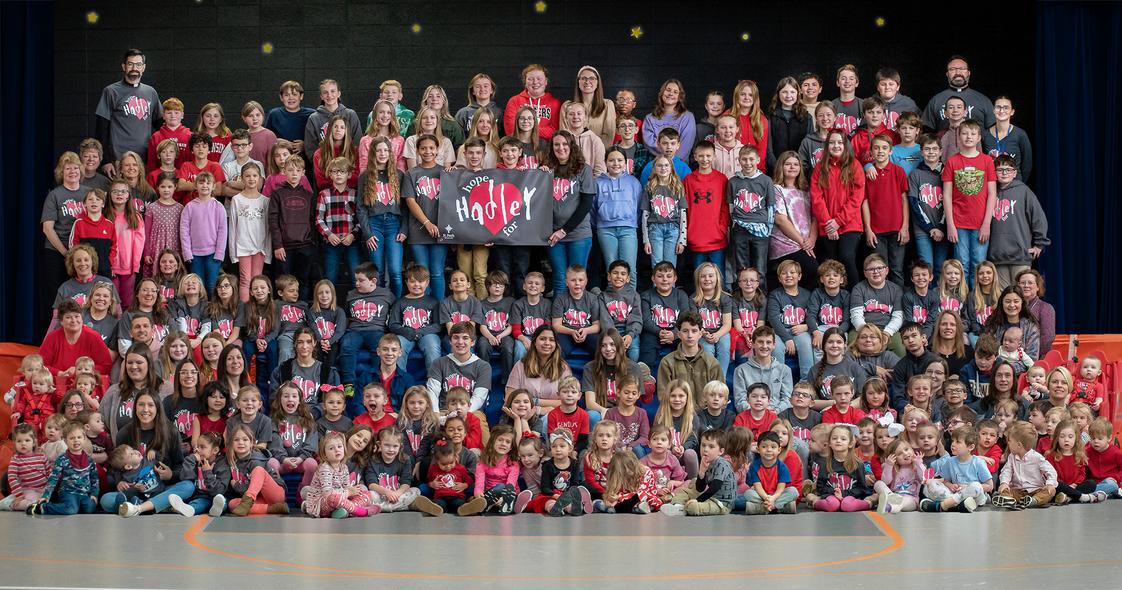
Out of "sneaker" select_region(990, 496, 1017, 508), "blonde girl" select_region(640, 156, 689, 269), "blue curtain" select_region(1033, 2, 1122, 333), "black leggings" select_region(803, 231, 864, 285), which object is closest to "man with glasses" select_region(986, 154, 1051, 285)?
"blue curtain" select_region(1033, 2, 1122, 333)

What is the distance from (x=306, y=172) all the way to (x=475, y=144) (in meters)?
1.82

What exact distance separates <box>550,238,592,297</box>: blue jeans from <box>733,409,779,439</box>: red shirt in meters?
2.22

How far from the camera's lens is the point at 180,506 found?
9.02 m

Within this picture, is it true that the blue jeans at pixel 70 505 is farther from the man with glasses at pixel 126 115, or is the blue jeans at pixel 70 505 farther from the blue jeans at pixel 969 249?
the blue jeans at pixel 969 249

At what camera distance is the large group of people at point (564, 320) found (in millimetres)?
9320

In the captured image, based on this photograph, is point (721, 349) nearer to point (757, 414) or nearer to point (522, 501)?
point (757, 414)

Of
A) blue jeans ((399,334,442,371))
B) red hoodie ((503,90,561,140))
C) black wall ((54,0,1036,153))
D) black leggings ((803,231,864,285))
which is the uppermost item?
black wall ((54,0,1036,153))

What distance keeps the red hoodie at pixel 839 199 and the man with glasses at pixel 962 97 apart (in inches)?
51.1

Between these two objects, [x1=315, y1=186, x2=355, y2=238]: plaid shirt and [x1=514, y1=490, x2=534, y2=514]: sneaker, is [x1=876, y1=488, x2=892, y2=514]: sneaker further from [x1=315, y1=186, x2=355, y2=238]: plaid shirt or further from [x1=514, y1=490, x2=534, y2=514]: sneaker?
[x1=315, y1=186, x2=355, y2=238]: plaid shirt

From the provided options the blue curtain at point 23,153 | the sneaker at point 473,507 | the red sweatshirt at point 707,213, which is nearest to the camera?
the sneaker at point 473,507

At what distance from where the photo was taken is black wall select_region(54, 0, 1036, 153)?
13.7 m

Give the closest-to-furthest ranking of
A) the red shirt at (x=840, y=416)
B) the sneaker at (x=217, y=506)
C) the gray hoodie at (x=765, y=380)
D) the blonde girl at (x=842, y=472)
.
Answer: the sneaker at (x=217, y=506) < the blonde girl at (x=842, y=472) < the red shirt at (x=840, y=416) < the gray hoodie at (x=765, y=380)

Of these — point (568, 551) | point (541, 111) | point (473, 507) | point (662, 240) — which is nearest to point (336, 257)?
point (541, 111)

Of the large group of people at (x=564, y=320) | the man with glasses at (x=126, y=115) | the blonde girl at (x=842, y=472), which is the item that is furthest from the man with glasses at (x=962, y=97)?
the man with glasses at (x=126, y=115)
